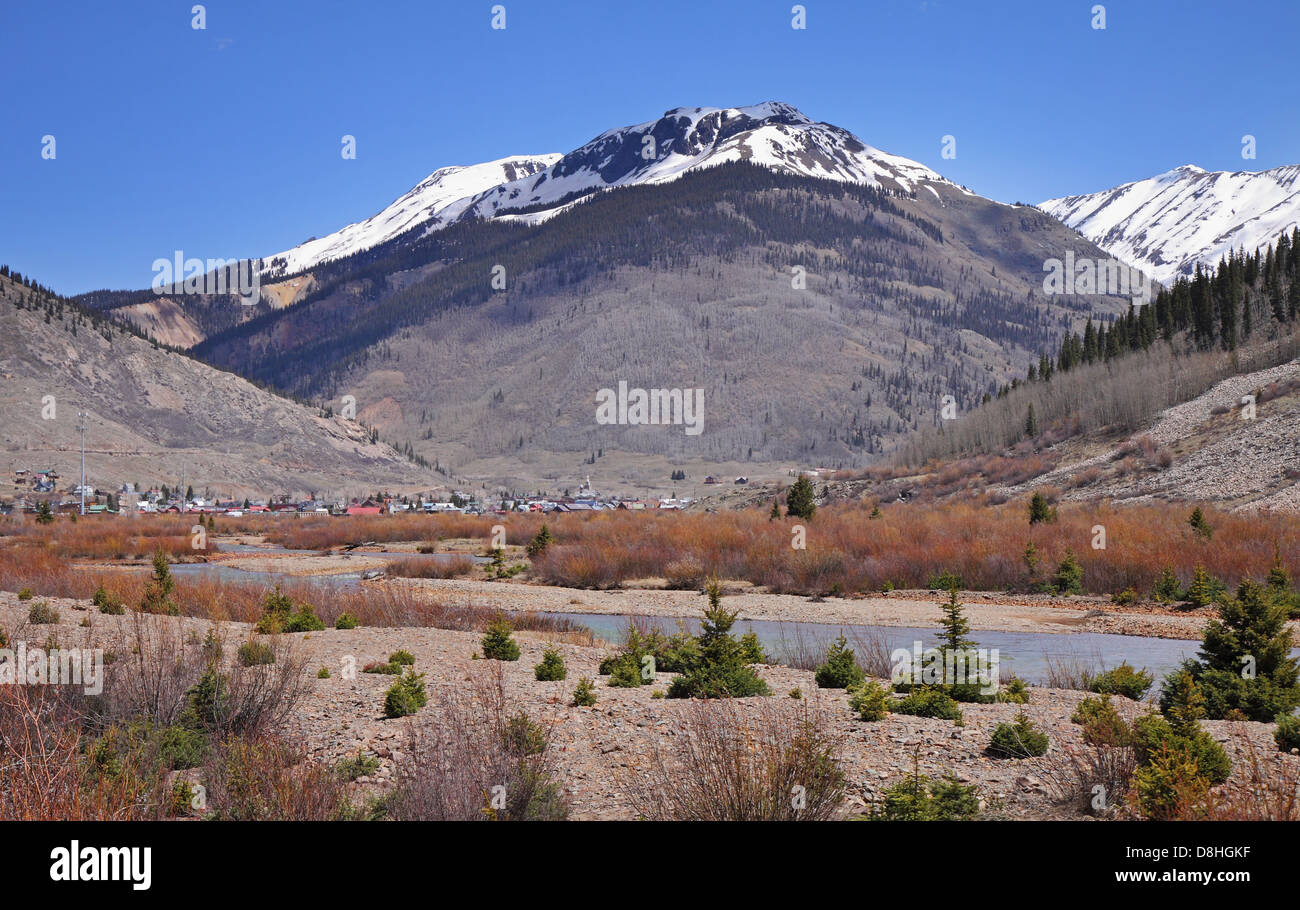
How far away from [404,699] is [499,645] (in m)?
5.32

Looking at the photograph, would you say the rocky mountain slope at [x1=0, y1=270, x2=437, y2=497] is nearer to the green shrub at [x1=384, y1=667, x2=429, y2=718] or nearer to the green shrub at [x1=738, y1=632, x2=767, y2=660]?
the green shrub at [x1=738, y1=632, x2=767, y2=660]

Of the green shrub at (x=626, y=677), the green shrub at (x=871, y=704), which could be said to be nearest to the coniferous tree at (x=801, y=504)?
the green shrub at (x=626, y=677)

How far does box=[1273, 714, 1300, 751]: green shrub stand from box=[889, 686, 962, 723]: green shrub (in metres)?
3.22

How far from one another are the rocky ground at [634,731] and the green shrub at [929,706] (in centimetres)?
22

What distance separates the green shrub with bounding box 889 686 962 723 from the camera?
12312mm

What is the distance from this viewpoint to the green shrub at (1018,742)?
401 inches

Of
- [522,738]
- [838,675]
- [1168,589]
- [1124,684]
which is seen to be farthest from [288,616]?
[1168,589]

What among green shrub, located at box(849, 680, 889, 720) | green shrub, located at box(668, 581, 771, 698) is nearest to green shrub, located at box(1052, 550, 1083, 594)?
green shrub, located at box(668, 581, 771, 698)

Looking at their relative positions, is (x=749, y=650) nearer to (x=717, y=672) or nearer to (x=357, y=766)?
(x=717, y=672)

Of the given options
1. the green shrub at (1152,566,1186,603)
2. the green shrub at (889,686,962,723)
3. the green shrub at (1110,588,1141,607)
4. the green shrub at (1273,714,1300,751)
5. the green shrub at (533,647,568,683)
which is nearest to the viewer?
the green shrub at (1273,714,1300,751)

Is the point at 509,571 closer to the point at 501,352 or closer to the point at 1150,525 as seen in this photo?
the point at 1150,525

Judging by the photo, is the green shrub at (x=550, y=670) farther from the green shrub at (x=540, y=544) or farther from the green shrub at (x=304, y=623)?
the green shrub at (x=540, y=544)

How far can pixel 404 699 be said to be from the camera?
12.2m

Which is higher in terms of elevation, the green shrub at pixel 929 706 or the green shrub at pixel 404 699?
the green shrub at pixel 404 699
